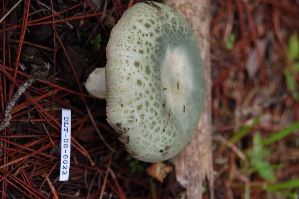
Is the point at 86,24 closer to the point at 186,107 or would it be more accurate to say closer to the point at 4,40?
the point at 4,40

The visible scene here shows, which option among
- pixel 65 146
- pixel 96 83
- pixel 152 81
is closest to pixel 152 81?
pixel 152 81

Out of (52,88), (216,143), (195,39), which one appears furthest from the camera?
(216,143)

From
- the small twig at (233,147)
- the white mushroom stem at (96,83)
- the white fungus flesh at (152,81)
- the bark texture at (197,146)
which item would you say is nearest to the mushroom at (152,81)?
the white fungus flesh at (152,81)

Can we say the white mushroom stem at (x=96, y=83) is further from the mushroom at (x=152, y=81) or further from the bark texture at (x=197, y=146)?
the bark texture at (x=197, y=146)

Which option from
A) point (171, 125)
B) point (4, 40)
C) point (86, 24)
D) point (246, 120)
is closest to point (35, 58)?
point (4, 40)

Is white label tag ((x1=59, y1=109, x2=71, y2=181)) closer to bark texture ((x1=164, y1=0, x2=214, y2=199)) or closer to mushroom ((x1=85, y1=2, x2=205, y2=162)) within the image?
mushroom ((x1=85, y1=2, x2=205, y2=162))

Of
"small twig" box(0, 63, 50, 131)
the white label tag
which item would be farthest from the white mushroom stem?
"small twig" box(0, 63, 50, 131)

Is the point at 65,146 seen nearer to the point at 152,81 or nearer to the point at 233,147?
the point at 152,81
